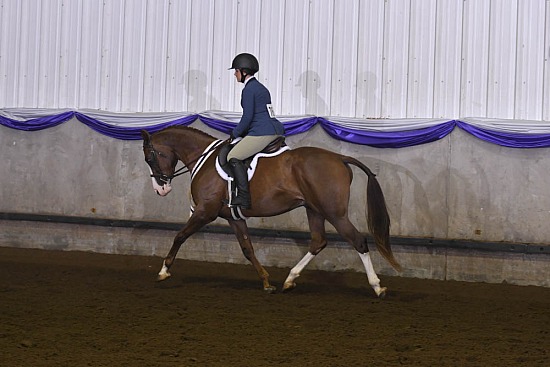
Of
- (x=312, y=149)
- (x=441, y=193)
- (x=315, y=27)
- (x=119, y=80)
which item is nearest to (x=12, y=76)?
(x=119, y=80)

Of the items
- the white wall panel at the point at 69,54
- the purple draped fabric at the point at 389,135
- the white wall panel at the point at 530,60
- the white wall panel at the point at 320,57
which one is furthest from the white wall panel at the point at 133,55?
the white wall panel at the point at 530,60

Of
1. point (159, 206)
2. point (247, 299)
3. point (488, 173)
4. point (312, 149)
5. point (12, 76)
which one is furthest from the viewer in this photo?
point (12, 76)

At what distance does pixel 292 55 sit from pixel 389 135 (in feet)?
5.96

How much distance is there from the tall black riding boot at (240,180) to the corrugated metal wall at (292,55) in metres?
2.39

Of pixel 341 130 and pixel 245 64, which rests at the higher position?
pixel 245 64

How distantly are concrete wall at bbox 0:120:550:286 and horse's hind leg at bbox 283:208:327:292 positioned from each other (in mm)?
1649

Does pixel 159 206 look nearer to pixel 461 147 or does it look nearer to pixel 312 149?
pixel 312 149

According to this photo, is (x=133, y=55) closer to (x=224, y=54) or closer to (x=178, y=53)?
(x=178, y=53)

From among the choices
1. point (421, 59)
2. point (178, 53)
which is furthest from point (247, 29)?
point (421, 59)

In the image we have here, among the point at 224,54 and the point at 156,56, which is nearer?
the point at 224,54

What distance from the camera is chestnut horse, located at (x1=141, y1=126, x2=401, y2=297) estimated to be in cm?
785

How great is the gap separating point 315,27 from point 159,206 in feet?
11.0

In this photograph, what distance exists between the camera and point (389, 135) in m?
9.62

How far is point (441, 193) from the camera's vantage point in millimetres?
9469
